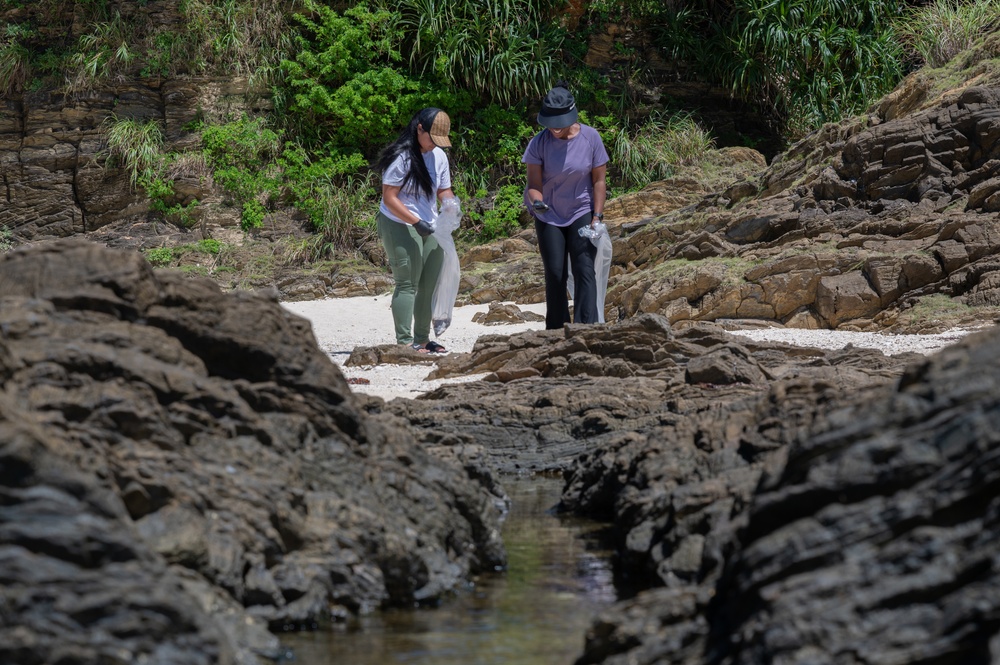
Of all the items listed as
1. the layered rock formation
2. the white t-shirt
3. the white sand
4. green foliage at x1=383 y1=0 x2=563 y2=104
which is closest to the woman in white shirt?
the white t-shirt

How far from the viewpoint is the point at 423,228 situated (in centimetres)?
939

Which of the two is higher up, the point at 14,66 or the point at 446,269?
the point at 14,66

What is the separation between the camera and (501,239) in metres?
16.1

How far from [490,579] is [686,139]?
535 inches

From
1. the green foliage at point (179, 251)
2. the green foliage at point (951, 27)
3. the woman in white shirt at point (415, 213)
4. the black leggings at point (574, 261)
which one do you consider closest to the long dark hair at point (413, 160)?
the woman in white shirt at point (415, 213)

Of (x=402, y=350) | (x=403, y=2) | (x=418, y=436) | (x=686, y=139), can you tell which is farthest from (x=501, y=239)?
(x=418, y=436)

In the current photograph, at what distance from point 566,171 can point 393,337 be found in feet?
10.7

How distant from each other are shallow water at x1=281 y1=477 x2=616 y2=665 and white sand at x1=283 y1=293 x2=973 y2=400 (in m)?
3.41

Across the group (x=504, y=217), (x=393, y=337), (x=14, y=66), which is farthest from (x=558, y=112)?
(x=14, y=66)

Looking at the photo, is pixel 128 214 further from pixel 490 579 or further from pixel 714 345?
pixel 490 579

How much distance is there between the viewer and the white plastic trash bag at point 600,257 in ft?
29.3

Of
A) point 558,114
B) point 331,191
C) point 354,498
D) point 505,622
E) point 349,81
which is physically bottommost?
point 505,622

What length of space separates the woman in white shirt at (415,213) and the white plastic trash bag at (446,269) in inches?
2.0

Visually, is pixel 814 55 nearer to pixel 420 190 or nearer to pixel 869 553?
pixel 420 190
